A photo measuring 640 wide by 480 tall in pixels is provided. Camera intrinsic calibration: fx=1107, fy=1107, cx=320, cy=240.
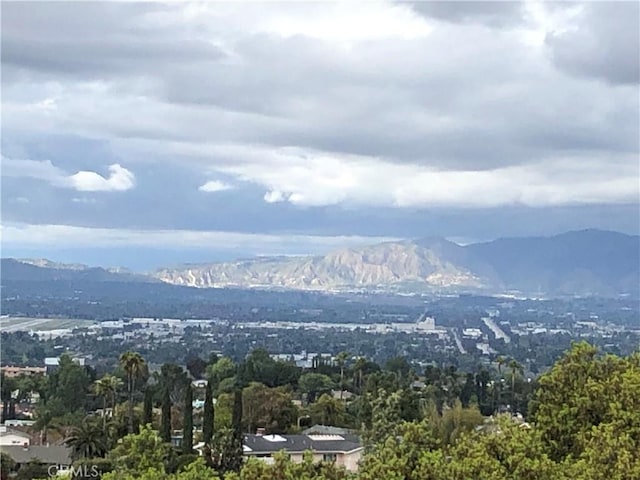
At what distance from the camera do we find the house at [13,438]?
48.2 meters

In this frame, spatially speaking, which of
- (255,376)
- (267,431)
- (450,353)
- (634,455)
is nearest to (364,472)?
(634,455)

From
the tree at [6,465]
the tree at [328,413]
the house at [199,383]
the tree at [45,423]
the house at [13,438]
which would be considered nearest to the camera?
the tree at [6,465]

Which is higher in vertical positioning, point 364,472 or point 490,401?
point 364,472

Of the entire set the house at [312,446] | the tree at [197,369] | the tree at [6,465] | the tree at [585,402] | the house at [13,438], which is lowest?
the house at [13,438]

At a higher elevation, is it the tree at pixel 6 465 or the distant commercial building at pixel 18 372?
the tree at pixel 6 465

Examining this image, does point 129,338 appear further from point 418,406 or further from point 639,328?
point 418,406

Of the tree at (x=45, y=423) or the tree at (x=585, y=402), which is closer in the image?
the tree at (x=585, y=402)

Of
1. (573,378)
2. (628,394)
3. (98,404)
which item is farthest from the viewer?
(98,404)

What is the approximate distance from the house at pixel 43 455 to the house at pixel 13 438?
2.31m

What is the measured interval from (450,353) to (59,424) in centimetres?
8950

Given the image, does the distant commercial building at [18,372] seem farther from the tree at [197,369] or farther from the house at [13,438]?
the house at [13,438]

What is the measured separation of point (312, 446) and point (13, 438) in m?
15.4

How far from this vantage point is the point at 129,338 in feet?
495

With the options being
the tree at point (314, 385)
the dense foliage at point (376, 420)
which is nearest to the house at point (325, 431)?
the dense foliage at point (376, 420)
